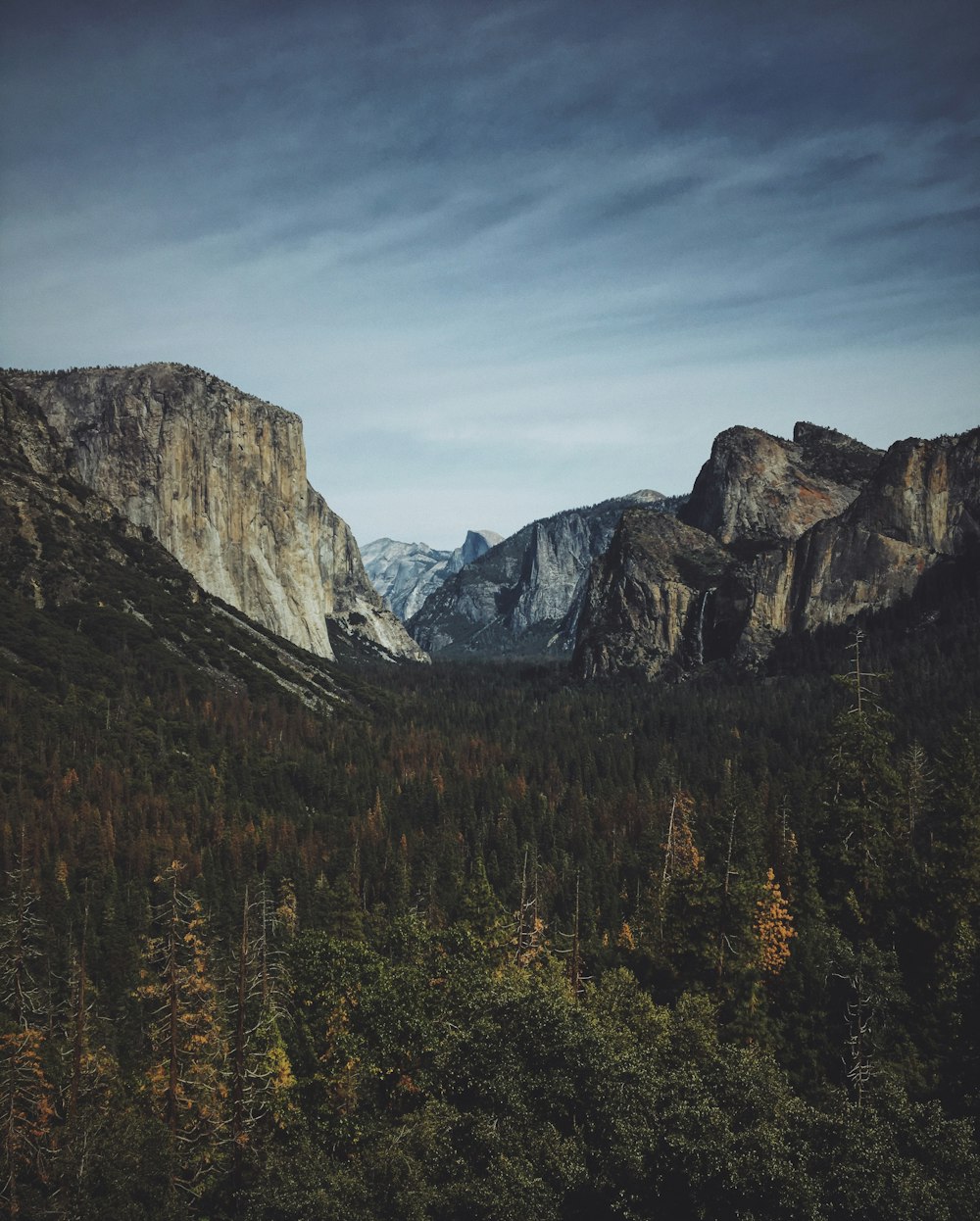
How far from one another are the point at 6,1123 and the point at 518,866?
73533 mm

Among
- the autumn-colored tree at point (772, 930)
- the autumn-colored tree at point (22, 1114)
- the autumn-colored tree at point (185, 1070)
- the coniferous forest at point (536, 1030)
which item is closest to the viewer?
the coniferous forest at point (536, 1030)

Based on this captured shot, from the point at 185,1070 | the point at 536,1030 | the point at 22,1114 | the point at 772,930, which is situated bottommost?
the point at 185,1070

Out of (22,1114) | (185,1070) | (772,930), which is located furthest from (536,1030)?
(22,1114)

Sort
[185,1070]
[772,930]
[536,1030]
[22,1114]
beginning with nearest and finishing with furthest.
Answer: [536,1030] < [22,1114] < [185,1070] < [772,930]

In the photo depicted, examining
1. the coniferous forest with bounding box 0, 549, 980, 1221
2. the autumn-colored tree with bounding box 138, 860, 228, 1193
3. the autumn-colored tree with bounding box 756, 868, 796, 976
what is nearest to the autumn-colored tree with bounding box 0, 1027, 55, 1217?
the coniferous forest with bounding box 0, 549, 980, 1221

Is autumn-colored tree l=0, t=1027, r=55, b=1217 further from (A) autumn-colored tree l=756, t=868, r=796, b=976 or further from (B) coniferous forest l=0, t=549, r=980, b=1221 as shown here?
(A) autumn-colored tree l=756, t=868, r=796, b=976

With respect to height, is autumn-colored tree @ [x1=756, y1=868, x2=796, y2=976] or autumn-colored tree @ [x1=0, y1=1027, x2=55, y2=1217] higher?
autumn-colored tree @ [x1=756, y1=868, x2=796, y2=976]

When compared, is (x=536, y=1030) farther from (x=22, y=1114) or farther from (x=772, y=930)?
(x=22, y=1114)

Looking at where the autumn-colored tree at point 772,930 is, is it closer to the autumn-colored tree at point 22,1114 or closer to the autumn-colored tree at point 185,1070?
the autumn-colored tree at point 185,1070

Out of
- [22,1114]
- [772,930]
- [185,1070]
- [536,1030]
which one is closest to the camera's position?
[536,1030]

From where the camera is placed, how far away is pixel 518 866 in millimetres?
104562

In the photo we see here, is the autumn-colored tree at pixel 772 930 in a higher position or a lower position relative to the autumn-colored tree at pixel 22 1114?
higher

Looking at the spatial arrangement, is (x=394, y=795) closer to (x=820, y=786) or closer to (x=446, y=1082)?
(x=820, y=786)

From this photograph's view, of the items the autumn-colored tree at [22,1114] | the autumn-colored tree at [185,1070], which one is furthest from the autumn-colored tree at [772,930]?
the autumn-colored tree at [22,1114]
